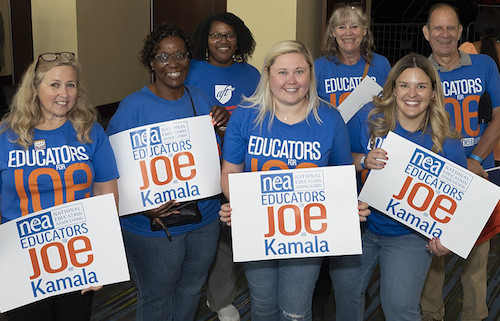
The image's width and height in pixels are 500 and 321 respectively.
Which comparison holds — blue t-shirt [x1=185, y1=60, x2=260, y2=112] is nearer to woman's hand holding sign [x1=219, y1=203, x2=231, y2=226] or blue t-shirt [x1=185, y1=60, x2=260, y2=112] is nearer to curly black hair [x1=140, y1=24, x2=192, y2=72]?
curly black hair [x1=140, y1=24, x2=192, y2=72]

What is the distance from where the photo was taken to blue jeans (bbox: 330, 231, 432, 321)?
2.66m

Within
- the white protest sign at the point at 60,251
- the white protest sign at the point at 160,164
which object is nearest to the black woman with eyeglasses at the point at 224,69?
the white protest sign at the point at 160,164

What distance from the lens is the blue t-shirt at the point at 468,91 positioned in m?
3.25

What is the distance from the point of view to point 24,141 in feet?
7.74

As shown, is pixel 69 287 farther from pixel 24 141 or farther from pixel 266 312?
pixel 266 312

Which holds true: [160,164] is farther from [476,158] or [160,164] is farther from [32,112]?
[476,158]

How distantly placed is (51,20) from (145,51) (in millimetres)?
6152

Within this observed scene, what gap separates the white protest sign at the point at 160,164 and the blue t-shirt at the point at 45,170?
9.8 inches

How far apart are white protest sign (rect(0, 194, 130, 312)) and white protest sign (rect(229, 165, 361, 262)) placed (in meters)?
0.53

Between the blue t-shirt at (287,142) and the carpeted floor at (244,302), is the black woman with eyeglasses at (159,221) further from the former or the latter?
the carpeted floor at (244,302)

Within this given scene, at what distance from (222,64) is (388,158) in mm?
1141

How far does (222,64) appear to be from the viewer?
11.0ft

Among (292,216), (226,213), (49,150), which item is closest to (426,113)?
(292,216)

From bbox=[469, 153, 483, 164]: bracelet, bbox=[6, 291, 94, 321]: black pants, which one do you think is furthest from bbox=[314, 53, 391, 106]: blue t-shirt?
bbox=[6, 291, 94, 321]: black pants
